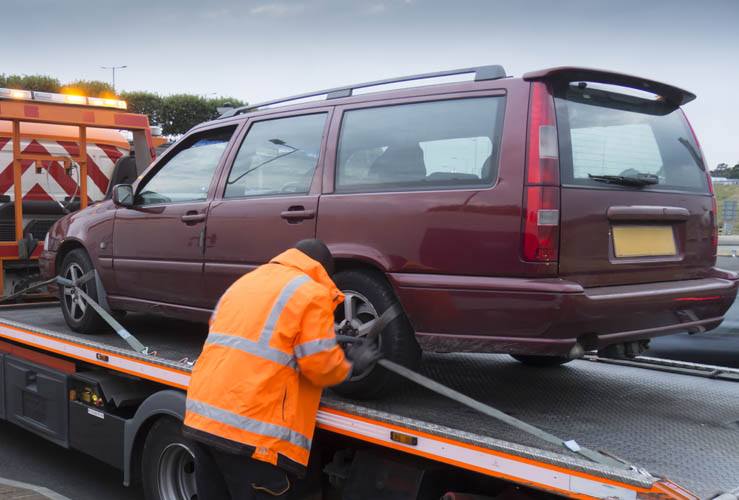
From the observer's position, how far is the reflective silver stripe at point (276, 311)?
9.61ft

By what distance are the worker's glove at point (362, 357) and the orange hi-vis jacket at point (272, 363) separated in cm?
15

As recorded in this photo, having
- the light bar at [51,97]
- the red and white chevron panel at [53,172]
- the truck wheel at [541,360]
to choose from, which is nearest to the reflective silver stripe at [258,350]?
the truck wheel at [541,360]

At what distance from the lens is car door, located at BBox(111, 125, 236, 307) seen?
4.41 metres

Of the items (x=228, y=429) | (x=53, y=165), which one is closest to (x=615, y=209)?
(x=228, y=429)

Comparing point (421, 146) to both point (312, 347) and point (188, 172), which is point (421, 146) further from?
point (188, 172)

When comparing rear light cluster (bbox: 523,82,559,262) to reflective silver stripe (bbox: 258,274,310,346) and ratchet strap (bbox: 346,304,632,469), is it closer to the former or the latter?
ratchet strap (bbox: 346,304,632,469)

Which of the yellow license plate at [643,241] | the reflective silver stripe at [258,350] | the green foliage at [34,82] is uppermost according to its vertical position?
the green foliage at [34,82]

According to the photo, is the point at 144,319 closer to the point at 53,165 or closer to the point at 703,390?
the point at 53,165

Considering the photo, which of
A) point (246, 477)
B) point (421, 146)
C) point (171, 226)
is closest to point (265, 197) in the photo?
point (171, 226)

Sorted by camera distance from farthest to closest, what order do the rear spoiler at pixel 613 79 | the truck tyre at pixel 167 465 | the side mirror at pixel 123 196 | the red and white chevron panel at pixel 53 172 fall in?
the red and white chevron panel at pixel 53 172, the side mirror at pixel 123 196, the truck tyre at pixel 167 465, the rear spoiler at pixel 613 79

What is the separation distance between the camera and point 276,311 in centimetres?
293

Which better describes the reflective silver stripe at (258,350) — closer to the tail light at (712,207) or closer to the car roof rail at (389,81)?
the car roof rail at (389,81)

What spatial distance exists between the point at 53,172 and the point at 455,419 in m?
5.66

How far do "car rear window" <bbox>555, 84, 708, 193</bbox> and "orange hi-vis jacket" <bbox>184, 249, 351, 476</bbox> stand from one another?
1.18 metres
